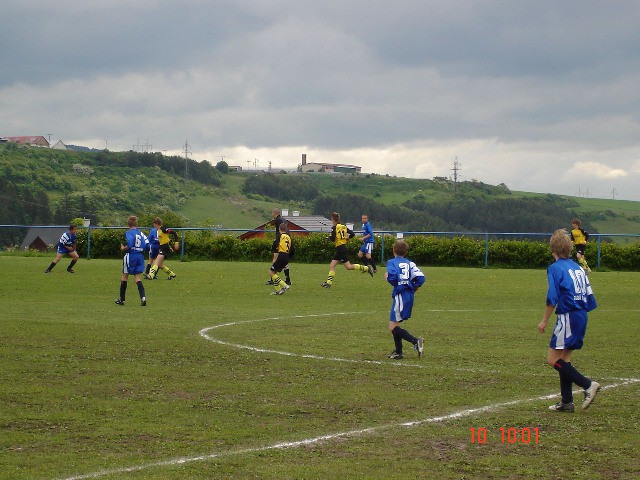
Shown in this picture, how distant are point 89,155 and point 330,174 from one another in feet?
178

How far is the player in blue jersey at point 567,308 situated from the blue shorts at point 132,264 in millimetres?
12272

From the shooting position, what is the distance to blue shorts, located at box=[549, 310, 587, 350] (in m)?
9.03

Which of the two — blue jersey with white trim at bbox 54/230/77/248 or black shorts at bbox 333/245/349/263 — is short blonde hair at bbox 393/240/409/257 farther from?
blue jersey with white trim at bbox 54/230/77/248

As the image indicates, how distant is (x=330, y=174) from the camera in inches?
7028

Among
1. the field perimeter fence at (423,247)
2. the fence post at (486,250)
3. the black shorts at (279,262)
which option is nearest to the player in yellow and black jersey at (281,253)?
the black shorts at (279,262)

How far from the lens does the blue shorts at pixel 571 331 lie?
29.6 feet

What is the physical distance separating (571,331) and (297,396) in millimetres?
2893

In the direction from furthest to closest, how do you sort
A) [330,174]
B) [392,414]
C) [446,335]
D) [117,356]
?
[330,174]
[446,335]
[117,356]
[392,414]

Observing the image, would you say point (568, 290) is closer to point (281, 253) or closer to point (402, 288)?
point (402, 288)

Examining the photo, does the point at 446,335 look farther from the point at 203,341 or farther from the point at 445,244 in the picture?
the point at 445,244

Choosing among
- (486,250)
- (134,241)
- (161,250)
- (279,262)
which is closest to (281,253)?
(279,262)

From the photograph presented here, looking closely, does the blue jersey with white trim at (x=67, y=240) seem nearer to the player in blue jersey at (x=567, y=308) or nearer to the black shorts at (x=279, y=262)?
the black shorts at (x=279, y=262)

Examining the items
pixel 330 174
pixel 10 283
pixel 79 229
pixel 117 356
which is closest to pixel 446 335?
pixel 117 356
